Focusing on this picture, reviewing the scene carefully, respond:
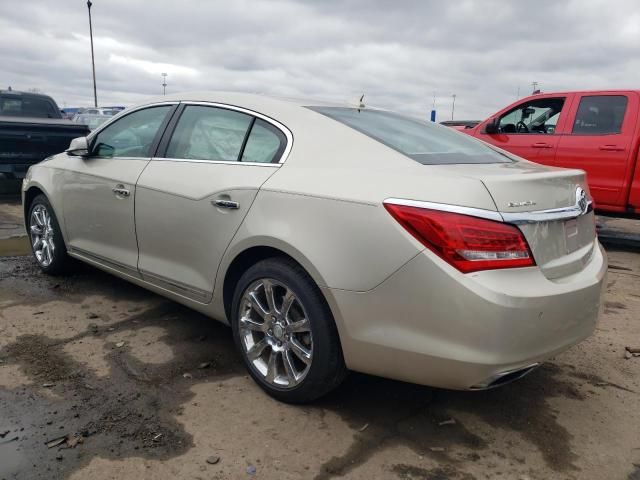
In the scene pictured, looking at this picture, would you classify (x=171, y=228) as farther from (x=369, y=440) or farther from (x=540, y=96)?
(x=540, y=96)

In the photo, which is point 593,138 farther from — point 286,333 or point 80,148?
point 80,148

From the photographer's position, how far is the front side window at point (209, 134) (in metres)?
3.30

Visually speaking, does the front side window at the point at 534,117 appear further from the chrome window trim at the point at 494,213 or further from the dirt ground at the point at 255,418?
the chrome window trim at the point at 494,213

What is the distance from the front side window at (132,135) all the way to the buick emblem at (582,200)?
2.55 m

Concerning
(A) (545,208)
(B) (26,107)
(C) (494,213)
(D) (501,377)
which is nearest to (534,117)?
(A) (545,208)

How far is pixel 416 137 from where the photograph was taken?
10.6 feet

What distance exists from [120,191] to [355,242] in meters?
2.03

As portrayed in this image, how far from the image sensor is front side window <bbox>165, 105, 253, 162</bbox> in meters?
3.30

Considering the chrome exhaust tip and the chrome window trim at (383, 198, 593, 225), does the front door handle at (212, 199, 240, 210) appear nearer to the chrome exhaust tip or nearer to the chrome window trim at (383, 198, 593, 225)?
the chrome window trim at (383, 198, 593, 225)

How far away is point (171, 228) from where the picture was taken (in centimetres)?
342

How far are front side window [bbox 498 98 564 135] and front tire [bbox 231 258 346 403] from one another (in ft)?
18.9

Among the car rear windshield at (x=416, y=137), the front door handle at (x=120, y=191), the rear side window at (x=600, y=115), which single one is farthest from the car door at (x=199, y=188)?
the rear side window at (x=600, y=115)

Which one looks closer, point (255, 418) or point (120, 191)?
point (255, 418)

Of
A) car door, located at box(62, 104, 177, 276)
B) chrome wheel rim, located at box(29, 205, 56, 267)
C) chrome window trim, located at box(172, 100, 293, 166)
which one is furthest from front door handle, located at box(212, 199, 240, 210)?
chrome wheel rim, located at box(29, 205, 56, 267)
